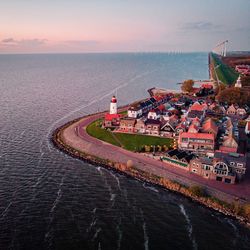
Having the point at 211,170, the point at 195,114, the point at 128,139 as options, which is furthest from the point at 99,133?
the point at 211,170

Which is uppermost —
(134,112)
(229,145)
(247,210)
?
(134,112)

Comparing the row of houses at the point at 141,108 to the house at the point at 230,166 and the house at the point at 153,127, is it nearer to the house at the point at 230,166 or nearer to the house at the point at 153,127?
the house at the point at 153,127

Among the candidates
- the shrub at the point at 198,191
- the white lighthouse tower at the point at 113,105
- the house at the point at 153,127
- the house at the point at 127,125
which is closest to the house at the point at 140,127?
the house at the point at 153,127

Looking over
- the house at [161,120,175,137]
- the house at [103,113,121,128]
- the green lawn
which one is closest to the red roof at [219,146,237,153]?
the green lawn

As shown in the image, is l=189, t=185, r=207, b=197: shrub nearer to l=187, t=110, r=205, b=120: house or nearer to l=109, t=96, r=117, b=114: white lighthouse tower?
l=187, t=110, r=205, b=120: house

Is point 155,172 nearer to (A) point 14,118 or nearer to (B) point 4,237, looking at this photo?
(B) point 4,237

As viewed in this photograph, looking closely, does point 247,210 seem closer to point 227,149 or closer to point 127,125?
point 227,149
